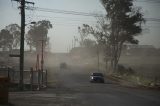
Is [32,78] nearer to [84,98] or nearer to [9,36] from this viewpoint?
[84,98]

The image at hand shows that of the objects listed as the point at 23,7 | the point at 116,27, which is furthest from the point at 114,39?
the point at 23,7

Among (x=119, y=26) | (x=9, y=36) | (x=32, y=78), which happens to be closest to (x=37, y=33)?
(x=9, y=36)

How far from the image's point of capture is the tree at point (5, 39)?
18112 centimetres

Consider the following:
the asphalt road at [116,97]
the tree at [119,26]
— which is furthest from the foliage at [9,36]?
the asphalt road at [116,97]

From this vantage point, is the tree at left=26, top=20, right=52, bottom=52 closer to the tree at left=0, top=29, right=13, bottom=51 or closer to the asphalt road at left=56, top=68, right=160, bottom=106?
the tree at left=0, top=29, right=13, bottom=51

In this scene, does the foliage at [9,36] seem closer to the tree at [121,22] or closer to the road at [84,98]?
the tree at [121,22]

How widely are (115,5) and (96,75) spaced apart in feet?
106

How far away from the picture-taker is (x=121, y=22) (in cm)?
8794

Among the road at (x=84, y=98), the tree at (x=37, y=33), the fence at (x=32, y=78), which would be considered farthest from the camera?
the tree at (x=37, y=33)

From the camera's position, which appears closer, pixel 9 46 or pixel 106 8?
pixel 106 8

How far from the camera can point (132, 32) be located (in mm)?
86188

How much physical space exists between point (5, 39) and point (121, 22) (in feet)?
344

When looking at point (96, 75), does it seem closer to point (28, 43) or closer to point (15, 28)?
point (28, 43)

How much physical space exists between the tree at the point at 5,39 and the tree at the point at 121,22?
321 feet
